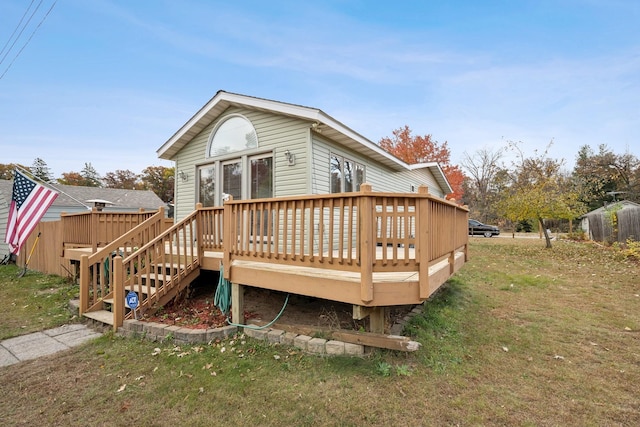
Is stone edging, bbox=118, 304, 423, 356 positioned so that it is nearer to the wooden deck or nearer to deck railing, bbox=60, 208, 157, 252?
the wooden deck

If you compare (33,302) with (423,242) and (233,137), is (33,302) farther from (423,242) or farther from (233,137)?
(423,242)

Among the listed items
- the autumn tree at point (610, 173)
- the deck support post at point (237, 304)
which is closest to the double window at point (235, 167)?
the deck support post at point (237, 304)

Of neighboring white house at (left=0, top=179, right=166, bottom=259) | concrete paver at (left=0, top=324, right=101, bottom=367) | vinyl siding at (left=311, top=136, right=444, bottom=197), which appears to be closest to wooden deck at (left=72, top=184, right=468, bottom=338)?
concrete paver at (left=0, top=324, right=101, bottom=367)

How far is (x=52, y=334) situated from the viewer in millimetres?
4355

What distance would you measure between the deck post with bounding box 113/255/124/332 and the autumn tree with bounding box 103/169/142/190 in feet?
128

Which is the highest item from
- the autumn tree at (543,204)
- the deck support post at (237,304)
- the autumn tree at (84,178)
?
the autumn tree at (84,178)

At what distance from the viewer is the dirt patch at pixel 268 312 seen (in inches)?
159

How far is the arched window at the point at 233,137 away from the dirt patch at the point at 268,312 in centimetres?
343

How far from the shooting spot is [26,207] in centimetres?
672

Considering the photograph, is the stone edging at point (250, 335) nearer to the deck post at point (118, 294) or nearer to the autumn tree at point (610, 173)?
the deck post at point (118, 294)

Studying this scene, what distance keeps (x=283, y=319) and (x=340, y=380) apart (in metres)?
1.47

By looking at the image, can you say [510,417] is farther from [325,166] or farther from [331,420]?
[325,166]

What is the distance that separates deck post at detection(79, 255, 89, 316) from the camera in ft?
15.6

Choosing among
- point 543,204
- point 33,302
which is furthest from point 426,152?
point 33,302
